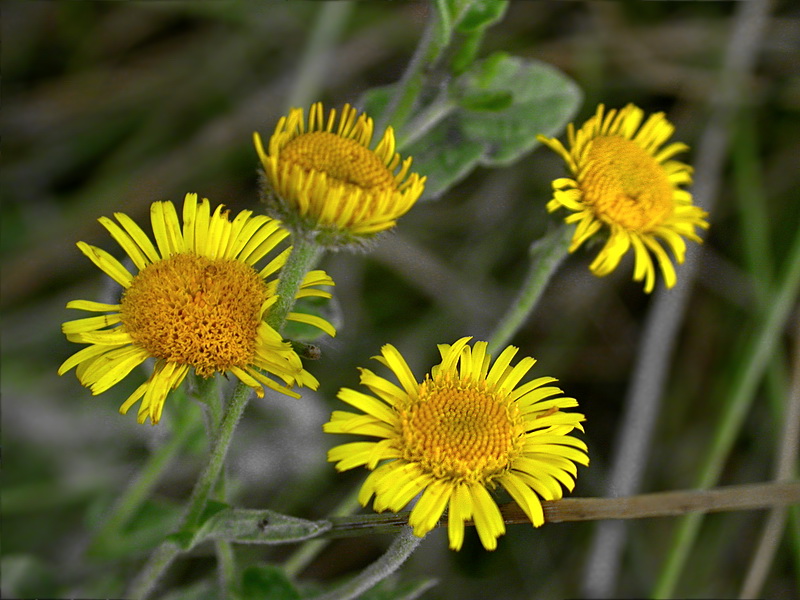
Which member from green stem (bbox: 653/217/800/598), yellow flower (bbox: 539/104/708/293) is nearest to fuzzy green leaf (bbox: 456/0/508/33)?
yellow flower (bbox: 539/104/708/293)

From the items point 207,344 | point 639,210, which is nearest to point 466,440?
point 207,344

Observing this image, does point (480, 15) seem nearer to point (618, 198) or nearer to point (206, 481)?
point (618, 198)

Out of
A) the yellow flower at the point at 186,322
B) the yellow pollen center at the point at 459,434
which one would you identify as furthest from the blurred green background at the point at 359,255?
the yellow pollen center at the point at 459,434

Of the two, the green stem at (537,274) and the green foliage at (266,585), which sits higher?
the green stem at (537,274)

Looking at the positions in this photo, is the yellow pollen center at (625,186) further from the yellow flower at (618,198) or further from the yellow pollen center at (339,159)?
the yellow pollen center at (339,159)

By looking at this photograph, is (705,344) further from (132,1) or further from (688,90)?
(132,1)

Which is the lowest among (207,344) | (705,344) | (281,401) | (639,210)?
(281,401)
